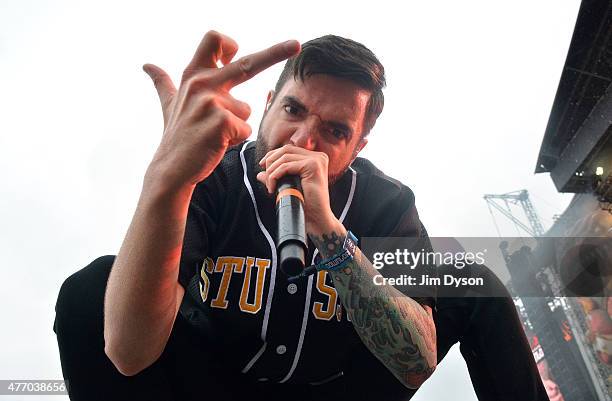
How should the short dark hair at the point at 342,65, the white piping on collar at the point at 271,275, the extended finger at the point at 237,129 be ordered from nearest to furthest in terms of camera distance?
the extended finger at the point at 237,129 → the white piping on collar at the point at 271,275 → the short dark hair at the point at 342,65

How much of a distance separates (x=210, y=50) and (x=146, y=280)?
0.75m

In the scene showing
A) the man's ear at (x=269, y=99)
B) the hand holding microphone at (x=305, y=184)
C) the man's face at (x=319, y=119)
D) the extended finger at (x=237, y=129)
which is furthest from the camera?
the man's ear at (x=269, y=99)

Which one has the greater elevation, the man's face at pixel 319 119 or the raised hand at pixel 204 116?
the man's face at pixel 319 119

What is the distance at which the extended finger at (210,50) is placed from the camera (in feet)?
3.96

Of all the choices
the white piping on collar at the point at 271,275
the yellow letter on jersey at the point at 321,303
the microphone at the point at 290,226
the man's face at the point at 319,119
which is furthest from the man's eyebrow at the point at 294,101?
the yellow letter on jersey at the point at 321,303

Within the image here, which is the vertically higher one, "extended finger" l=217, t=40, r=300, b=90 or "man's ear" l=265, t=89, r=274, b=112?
"man's ear" l=265, t=89, r=274, b=112

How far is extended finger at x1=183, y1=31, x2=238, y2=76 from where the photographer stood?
121cm

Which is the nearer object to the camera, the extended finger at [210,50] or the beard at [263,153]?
the extended finger at [210,50]

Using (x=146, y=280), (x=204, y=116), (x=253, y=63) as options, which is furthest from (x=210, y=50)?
(x=146, y=280)

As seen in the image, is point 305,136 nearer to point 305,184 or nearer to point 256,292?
point 305,184

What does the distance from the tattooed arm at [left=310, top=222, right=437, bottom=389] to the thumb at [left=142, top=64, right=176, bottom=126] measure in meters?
0.75

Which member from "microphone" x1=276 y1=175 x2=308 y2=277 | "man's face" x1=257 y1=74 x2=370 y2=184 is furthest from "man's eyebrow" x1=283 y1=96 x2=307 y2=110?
"microphone" x1=276 y1=175 x2=308 y2=277

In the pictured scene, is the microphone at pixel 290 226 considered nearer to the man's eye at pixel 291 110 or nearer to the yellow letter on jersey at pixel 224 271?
the yellow letter on jersey at pixel 224 271

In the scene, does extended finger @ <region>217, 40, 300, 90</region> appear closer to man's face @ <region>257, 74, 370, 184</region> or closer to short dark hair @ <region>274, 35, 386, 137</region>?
man's face @ <region>257, 74, 370, 184</region>
